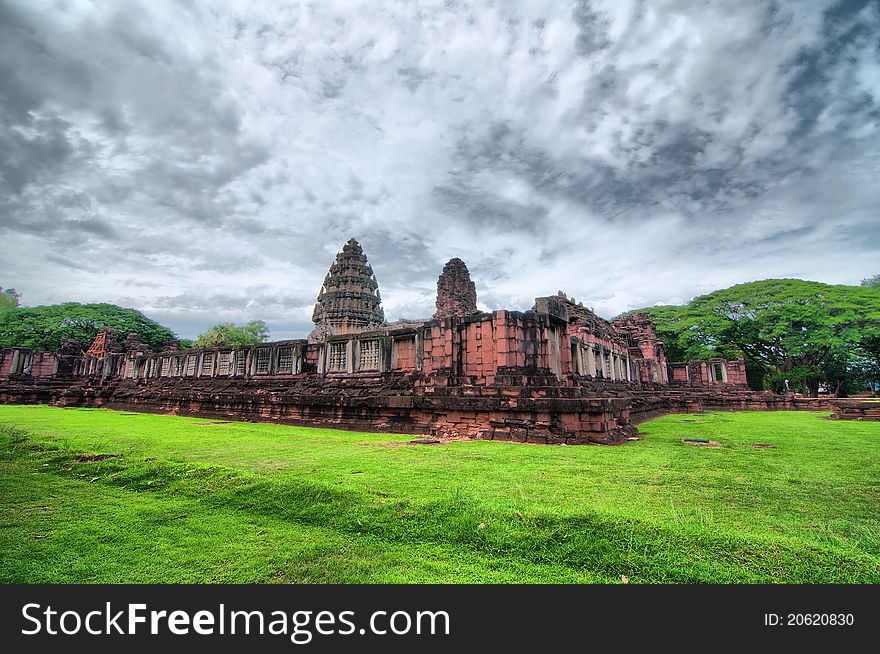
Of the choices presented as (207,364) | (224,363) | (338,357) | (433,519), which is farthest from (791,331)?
(207,364)

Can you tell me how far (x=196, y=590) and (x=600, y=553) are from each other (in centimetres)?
226

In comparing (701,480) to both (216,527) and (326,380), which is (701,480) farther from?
(326,380)

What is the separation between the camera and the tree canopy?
2730 cm

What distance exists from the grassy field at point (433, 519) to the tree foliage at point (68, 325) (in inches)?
1850

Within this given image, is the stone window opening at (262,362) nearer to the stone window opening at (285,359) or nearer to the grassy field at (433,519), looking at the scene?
the stone window opening at (285,359)

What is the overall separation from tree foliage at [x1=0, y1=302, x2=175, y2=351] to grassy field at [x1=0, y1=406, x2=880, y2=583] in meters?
47.0

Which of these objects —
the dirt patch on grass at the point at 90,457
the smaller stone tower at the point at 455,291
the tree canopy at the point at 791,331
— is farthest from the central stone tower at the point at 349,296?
the dirt patch on grass at the point at 90,457

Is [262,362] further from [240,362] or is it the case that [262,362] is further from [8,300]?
[8,300]

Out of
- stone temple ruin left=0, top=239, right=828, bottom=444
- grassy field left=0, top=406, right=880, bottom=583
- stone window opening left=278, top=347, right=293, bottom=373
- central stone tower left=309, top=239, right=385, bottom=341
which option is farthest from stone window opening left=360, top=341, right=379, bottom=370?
central stone tower left=309, top=239, right=385, bottom=341

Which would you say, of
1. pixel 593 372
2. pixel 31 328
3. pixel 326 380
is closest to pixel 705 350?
pixel 593 372

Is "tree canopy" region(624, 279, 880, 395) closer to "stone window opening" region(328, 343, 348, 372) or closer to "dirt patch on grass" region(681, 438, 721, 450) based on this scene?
"dirt patch on grass" region(681, 438, 721, 450)

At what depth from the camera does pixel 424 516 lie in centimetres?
304

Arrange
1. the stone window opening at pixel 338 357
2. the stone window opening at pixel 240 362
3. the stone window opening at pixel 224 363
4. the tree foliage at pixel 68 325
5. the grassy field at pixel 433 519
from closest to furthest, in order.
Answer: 1. the grassy field at pixel 433 519
2. the stone window opening at pixel 338 357
3. the stone window opening at pixel 240 362
4. the stone window opening at pixel 224 363
5. the tree foliage at pixel 68 325

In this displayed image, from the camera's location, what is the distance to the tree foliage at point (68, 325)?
1593 inches
